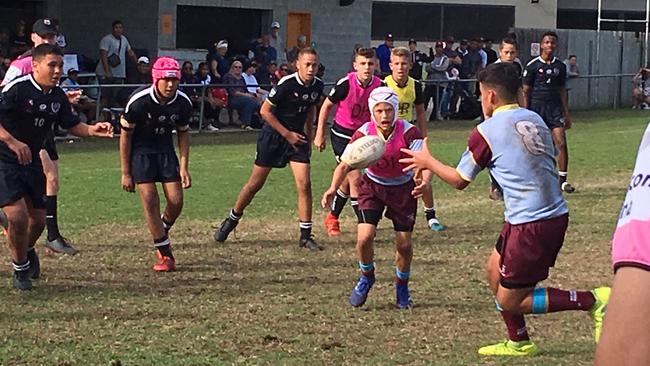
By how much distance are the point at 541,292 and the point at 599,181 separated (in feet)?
36.2

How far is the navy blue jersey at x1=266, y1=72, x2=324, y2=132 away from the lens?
40.4 feet

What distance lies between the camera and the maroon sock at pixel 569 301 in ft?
24.4

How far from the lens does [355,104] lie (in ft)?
41.8

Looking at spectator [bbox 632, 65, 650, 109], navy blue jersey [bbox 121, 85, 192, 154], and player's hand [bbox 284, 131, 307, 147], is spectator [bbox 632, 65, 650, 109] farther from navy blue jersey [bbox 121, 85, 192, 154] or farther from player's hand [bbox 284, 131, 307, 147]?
navy blue jersey [bbox 121, 85, 192, 154]

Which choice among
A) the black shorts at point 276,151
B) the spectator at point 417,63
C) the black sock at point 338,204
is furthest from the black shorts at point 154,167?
the spectator at point 417,63

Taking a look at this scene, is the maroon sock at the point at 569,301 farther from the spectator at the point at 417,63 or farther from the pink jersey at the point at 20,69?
the spectator at the point at 417,63

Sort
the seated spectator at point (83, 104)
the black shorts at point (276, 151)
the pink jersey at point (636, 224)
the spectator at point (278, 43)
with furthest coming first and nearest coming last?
the spectator at point (278, 43) → the seated spectator at point (83, 104) → the black shorts at point (276, 151) → the pink jersey at point (636, 224)

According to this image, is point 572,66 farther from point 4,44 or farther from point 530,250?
point 530,250

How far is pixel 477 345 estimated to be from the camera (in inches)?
320

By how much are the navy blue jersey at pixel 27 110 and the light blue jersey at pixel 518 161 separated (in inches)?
151

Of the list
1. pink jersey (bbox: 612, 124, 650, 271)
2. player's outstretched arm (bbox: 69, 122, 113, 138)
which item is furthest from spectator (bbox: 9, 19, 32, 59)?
pink jersey (bbox: 612, 124, 650, 271)

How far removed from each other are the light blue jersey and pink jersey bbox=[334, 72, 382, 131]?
523cm

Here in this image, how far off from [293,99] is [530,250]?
532cm

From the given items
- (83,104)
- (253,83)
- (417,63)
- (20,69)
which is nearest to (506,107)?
(20,69)
